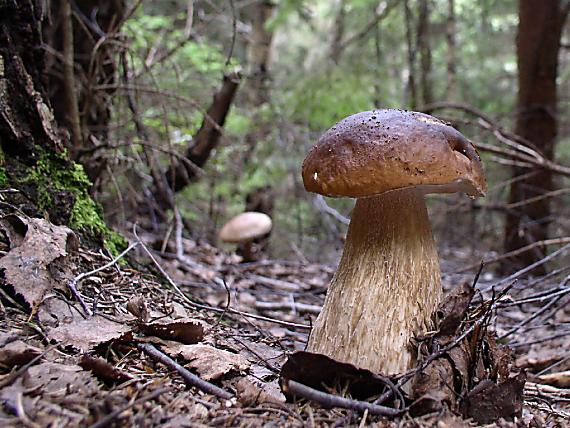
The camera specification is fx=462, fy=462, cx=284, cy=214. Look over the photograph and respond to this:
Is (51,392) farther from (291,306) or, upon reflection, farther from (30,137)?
(291,306)

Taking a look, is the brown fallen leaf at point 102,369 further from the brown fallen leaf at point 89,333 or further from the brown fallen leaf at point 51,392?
the brown fallen leaf at point 89,333

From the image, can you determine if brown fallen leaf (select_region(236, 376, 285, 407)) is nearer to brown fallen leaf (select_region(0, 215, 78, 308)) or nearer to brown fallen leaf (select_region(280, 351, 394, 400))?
brown fallen leaf (select_region(280, 351, 394, 400))

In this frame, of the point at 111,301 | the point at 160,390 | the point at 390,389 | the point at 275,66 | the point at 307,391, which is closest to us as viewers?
the point at 160,390

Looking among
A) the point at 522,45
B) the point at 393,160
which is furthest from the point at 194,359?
the point at 522,45

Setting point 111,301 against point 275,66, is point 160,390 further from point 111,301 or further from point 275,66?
point 275,66

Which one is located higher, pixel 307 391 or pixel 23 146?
→ pixel 23 146

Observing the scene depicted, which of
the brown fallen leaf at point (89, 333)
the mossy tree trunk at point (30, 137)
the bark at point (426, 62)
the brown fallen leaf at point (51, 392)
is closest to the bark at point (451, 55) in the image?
the bark at point (426, 62)
